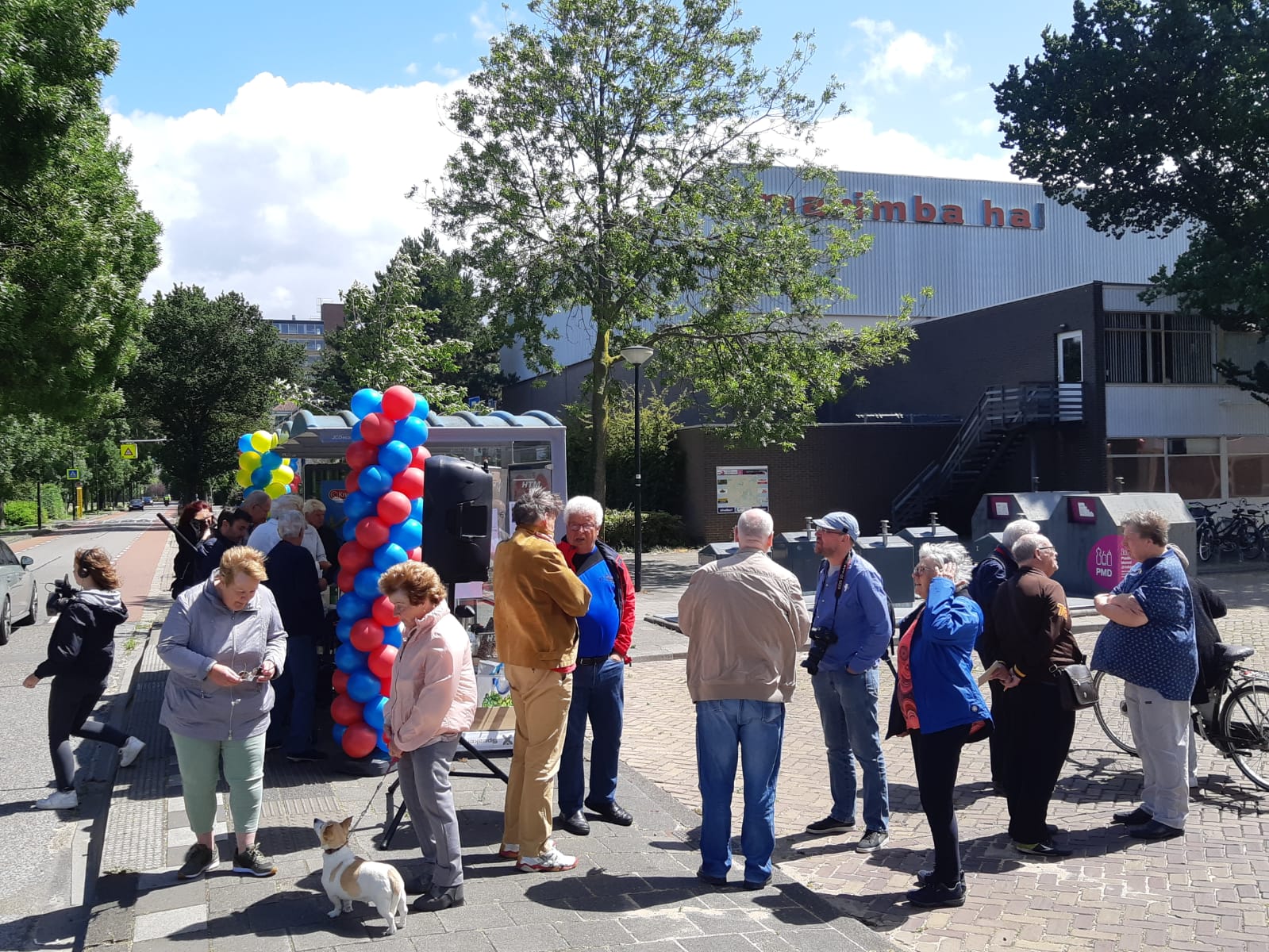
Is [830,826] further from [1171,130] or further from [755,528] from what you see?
[1171,130]

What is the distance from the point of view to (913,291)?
40.9 m

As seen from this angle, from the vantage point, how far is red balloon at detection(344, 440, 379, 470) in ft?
22.8

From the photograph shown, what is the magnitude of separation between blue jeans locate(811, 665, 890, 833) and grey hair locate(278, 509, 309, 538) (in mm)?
3717

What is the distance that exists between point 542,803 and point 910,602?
10.5 metres

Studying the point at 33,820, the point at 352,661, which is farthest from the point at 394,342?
the point at 33,820

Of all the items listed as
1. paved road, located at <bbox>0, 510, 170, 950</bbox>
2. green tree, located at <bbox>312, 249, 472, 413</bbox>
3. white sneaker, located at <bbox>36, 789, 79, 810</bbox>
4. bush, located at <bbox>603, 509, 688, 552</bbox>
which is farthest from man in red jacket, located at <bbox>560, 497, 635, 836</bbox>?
bush, located at <bbox>603, 509, 688, 552</bbox>

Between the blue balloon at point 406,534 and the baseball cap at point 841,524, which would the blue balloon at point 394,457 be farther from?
the baseball cap at point 841,524

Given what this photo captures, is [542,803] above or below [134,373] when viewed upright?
below

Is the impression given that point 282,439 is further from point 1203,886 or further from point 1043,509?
point 1043,509

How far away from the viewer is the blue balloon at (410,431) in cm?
700

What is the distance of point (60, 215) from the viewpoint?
1434 cm

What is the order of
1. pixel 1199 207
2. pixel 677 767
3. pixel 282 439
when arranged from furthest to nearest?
pixel 1199 207, pixel 282 439, pixel 677 767

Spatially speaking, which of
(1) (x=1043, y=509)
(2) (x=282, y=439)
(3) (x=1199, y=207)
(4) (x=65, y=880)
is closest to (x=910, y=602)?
(1) (x=1043, y=509)

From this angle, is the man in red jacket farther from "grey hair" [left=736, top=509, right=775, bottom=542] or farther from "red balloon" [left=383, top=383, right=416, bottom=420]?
"red balloon" [left=383, top=383, right=416, bottom=420]
